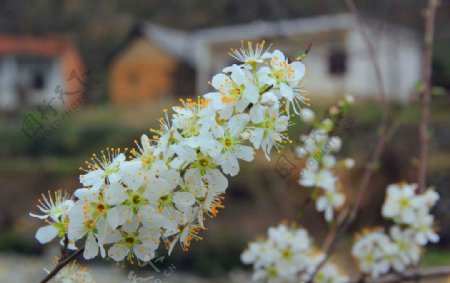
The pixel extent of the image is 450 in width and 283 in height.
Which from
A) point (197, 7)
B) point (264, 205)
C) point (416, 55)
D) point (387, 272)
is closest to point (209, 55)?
point (197, 7)

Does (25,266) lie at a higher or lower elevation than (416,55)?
lower

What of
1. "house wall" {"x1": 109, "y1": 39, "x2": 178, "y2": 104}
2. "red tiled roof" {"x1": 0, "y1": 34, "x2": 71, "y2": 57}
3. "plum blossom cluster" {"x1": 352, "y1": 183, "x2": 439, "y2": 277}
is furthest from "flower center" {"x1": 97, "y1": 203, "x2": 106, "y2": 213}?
"red tiled roof" {"x1": 0, "y1": 34, "x2": 71, "y2": 57}

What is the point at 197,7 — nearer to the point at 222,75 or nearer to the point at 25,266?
the point at 25,266

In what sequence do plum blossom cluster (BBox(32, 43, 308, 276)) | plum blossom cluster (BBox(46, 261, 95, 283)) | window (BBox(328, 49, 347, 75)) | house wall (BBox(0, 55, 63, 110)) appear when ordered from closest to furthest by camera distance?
plum blossom cluster (BBox(32, 43, 308, 276)) < plum blossom cluster (BBox(46, 261, 95, 283)) < window (BBox(328, 49, 347, 75)) < house wall (BBox(0, 55, 63, 110))

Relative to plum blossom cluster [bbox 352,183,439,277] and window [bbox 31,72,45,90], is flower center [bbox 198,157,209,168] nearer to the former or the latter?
plum blossom cluster [bbox 352,183,439,277]

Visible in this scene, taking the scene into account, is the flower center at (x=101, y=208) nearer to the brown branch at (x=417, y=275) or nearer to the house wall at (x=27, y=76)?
the brown branch at (x=417, y=275)

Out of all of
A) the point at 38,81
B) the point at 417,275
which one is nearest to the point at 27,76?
the point at 38,81
